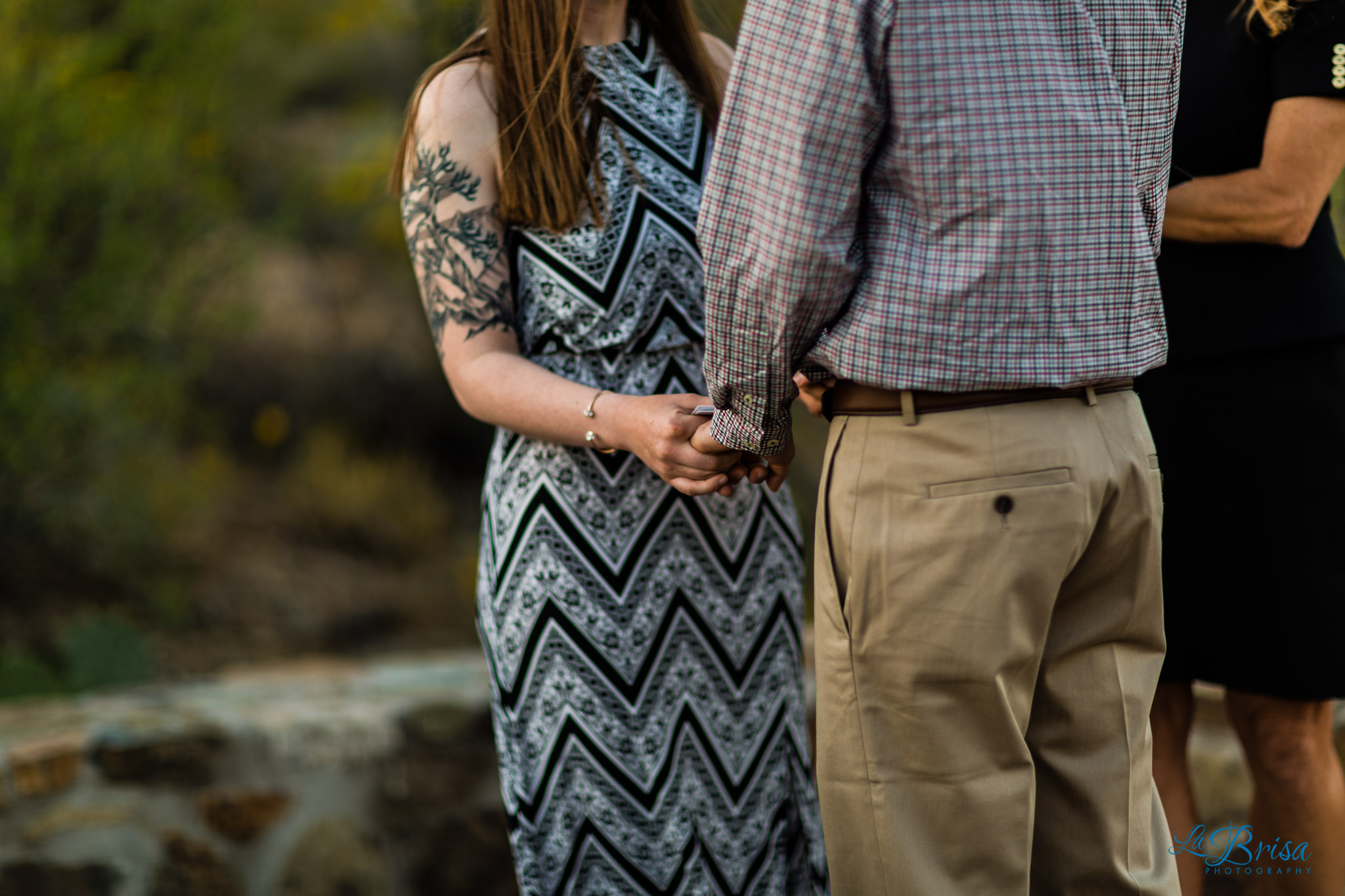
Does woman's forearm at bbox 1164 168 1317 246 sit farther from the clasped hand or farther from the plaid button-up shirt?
the clasped hand

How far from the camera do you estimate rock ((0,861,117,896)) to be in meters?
2.26

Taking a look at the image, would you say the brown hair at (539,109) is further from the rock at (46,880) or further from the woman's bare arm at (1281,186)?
the rock at (46,880)

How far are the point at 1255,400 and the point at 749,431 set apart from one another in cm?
97

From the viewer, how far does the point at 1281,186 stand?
166cm

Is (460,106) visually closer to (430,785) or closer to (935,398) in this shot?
(935,398)

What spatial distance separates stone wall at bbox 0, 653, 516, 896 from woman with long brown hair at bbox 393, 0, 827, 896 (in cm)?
90

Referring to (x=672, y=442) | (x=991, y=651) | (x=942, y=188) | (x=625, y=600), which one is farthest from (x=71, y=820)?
(x=942, y=188)

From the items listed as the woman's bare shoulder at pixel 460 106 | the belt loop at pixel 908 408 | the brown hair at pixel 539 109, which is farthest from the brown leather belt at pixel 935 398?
the woman's bare shoulder at pixel 460 106

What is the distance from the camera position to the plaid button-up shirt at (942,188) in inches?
44.1

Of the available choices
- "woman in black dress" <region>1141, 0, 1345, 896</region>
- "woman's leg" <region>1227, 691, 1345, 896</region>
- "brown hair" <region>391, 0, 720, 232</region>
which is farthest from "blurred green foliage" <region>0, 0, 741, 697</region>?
"woman's leg" <region>1227, 691, 1345, 896</region>

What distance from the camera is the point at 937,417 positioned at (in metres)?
1.19

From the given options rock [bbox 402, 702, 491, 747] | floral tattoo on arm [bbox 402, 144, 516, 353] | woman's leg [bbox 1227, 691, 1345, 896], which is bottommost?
rock [bbox 402, 702, 491, 747]

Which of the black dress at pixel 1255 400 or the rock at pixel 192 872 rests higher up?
the black dress at pixel 1255 400

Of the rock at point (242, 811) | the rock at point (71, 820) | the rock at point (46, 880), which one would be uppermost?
the rock at point (71, 820)
